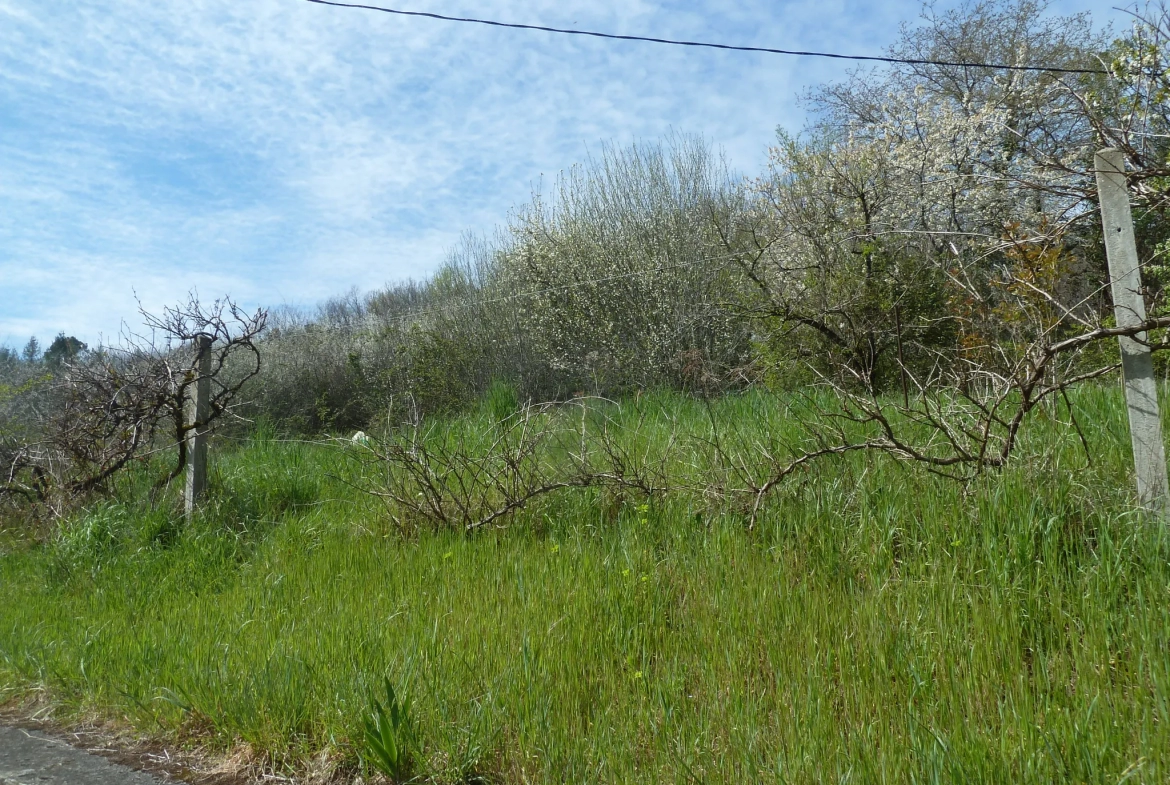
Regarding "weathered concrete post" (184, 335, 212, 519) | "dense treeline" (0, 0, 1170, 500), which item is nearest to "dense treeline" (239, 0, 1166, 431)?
"dense treeline" (0, 0, 1170, 500)

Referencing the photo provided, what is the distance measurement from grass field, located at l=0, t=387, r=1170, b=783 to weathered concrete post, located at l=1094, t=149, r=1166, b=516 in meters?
0.23

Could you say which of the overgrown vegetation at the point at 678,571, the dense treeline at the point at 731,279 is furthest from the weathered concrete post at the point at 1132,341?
the dense treeline at the point at 731,279

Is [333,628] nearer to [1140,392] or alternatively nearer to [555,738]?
[555,738]

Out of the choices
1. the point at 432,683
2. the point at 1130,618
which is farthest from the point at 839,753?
the point at 432,683

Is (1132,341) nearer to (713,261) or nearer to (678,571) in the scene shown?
(678,571)

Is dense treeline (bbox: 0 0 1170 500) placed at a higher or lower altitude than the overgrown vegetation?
higher

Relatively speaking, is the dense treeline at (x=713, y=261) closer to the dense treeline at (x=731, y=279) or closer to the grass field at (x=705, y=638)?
the dense treeline at (x=731, y=279)

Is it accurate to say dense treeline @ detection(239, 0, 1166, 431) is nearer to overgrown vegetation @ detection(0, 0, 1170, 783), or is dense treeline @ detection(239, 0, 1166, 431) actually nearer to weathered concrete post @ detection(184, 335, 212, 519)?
overgrown vegetation @ detection(0, 0, 1170, 783)

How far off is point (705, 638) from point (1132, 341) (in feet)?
8.19

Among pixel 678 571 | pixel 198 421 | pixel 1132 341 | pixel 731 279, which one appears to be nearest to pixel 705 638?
pixel 678 571

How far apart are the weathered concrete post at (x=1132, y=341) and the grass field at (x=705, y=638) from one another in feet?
0.74

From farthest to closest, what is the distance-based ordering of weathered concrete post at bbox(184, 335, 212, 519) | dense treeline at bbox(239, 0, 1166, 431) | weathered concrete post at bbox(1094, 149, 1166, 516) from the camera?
dense treeline at bbox(239, 0, 1166, 431)
weathered concrete post at bbox(184, 335, 212, 519)
weathered concrete post at bbox(1094, 149, 1166, 516)

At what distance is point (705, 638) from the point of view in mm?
3809

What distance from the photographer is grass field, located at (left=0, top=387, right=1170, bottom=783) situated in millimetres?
2824
